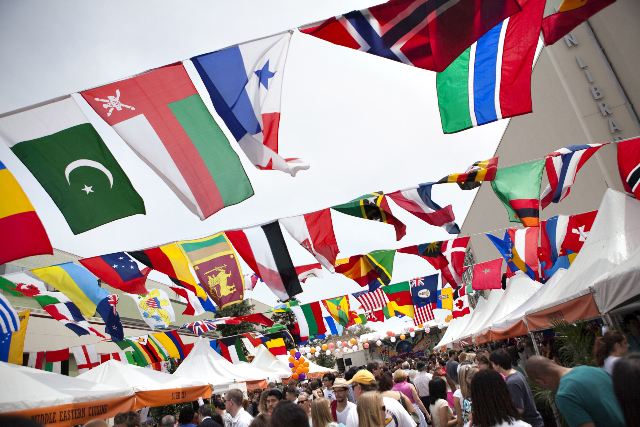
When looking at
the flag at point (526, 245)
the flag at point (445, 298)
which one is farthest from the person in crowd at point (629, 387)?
the flag at point (445, 298)

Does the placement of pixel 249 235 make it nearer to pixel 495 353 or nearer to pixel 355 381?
pixel 355 381

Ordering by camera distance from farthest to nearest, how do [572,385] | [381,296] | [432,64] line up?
[381,296]
[432,64]
[572,385]

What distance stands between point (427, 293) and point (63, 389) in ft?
40.0

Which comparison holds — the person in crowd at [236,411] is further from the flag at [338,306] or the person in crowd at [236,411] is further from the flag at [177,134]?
the flag at [338,306]

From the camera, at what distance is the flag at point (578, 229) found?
10.5m

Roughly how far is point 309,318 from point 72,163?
12.9 m

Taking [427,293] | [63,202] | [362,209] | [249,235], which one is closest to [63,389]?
[63,202]

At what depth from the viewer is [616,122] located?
1236cm

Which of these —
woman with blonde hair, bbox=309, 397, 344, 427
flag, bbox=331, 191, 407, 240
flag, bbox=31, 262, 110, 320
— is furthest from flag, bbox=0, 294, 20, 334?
woman with blonde hair, bbox=309, 397, 344, 427

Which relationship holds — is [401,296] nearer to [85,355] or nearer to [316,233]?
[316,233]

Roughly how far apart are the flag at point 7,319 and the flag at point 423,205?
8289 millimetres

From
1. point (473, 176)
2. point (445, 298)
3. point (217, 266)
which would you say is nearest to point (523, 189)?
point (473, 176)

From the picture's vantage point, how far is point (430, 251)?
454 inches

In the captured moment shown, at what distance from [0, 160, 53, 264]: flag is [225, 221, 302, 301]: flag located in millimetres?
3317
